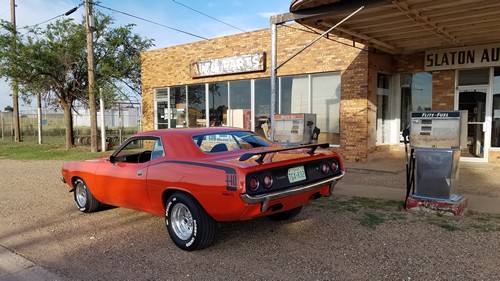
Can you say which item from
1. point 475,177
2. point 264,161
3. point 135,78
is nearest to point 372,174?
point 475,177

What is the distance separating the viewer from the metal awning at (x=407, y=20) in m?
7.14

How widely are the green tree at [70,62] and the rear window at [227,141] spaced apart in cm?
1276

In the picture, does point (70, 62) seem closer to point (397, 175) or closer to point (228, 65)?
point (228, 65)

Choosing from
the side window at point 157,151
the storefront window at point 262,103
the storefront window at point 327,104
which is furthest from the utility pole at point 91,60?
the side window at point 157,151

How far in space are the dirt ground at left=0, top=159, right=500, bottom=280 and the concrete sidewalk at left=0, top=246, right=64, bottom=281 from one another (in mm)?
102

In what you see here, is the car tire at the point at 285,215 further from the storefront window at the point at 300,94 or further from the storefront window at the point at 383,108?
the storefront window at the point at 383,108

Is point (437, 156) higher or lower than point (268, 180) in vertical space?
higher

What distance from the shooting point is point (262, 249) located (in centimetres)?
456

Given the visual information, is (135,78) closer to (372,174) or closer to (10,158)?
(10,158)

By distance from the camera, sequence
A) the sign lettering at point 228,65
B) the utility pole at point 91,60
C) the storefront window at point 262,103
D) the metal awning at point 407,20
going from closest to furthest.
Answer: the metal awning at point 407,20 → the sign lettering at point 228,65 → the storefront window at point 262,103 → the utility pole at point 91,60

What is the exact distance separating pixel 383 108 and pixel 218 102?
596 centimetres

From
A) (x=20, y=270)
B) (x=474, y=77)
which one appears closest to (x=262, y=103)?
(x=474, y=77)

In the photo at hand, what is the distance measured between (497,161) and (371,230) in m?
7.34

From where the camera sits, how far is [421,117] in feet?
19.0
